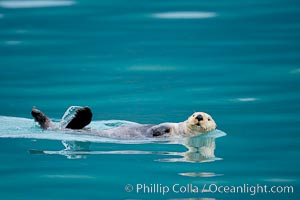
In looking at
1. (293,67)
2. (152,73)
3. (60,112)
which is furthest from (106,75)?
(293,67)

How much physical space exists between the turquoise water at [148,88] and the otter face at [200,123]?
0.74ft

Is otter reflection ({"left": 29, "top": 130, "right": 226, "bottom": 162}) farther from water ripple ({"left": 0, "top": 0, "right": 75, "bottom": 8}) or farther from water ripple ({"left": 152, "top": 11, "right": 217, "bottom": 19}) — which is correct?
water ripple ({"left": 0, "top": 0, "right": 75, "bottom": 8})

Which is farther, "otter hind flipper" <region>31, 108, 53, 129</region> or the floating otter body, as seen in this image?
"otter hind flipper" <region>31, 108, 53, 129</region>

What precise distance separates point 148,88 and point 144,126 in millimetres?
2457

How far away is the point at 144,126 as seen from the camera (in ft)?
30.5

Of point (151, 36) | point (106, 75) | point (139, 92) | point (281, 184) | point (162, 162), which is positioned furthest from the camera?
point (151, 36)

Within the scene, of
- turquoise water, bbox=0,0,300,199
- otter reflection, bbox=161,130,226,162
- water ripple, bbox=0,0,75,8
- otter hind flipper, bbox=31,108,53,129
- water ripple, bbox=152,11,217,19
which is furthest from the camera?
water ripple, bbox=0,0,75,8

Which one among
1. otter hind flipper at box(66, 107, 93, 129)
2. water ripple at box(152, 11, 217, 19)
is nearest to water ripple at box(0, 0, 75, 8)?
water ripple at box(152, 11, 217, 19)

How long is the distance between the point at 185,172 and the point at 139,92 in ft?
13.1

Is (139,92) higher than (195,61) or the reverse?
the reverse

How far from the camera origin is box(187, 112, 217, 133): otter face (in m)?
8.92

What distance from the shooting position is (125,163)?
800 cm

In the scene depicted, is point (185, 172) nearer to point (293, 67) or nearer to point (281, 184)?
point (281, 184)

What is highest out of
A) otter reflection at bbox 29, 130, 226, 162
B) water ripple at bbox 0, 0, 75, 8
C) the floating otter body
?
water ripple at bbox 0, 0, 75, 8
